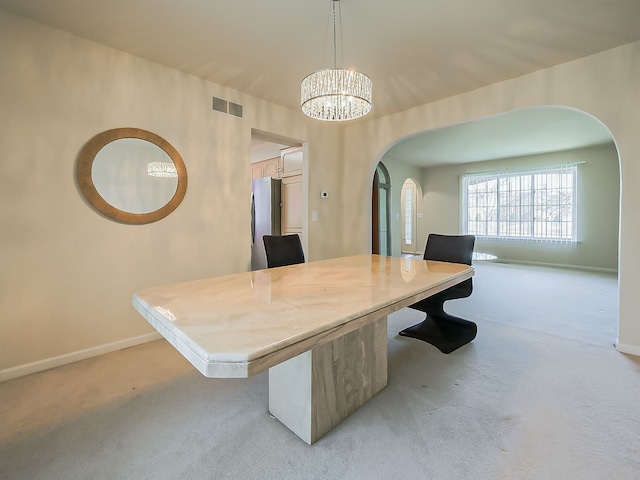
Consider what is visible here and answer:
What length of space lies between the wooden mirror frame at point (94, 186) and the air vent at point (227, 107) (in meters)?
0.65

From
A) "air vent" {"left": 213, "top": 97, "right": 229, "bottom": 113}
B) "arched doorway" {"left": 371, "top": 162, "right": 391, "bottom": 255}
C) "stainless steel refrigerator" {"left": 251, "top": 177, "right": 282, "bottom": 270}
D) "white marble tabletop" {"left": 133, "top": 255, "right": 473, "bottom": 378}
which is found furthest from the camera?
"arched doorway" {"left": 371, "top": 162, "right": 391, "bottom": 255}

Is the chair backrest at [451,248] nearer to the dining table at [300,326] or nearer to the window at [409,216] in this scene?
the dining table at [300,326]

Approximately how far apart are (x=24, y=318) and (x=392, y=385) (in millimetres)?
2549

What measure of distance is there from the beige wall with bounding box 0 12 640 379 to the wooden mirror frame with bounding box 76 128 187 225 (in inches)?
2.1

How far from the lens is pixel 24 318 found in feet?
6.70

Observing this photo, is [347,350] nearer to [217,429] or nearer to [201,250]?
[217,429]

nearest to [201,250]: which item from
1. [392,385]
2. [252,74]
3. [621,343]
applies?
[252,74]

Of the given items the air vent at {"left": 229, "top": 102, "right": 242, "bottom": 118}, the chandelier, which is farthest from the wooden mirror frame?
the chandelier

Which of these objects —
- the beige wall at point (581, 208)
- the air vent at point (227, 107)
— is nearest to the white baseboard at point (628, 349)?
the air vent at point (227, 107)

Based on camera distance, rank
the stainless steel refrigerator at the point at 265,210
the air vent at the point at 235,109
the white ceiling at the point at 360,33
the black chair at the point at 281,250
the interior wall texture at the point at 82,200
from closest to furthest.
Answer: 1. the white ceiling at the point at 360,33
2. the interior wall texture at the point at 82,200
3. the black chair at the point at 281,250
4. the air vent at the point at 235,109
5. the stainless steel refrigerator at the point at 265,210

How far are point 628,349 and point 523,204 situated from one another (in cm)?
506

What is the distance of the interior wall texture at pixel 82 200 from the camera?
199cm

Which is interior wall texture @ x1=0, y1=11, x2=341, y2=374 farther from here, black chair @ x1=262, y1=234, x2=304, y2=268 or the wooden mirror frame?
black chair @ x1=262, y1=234, x2=304, y2=268

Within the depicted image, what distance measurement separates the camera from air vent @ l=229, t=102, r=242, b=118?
3023 millimetres
